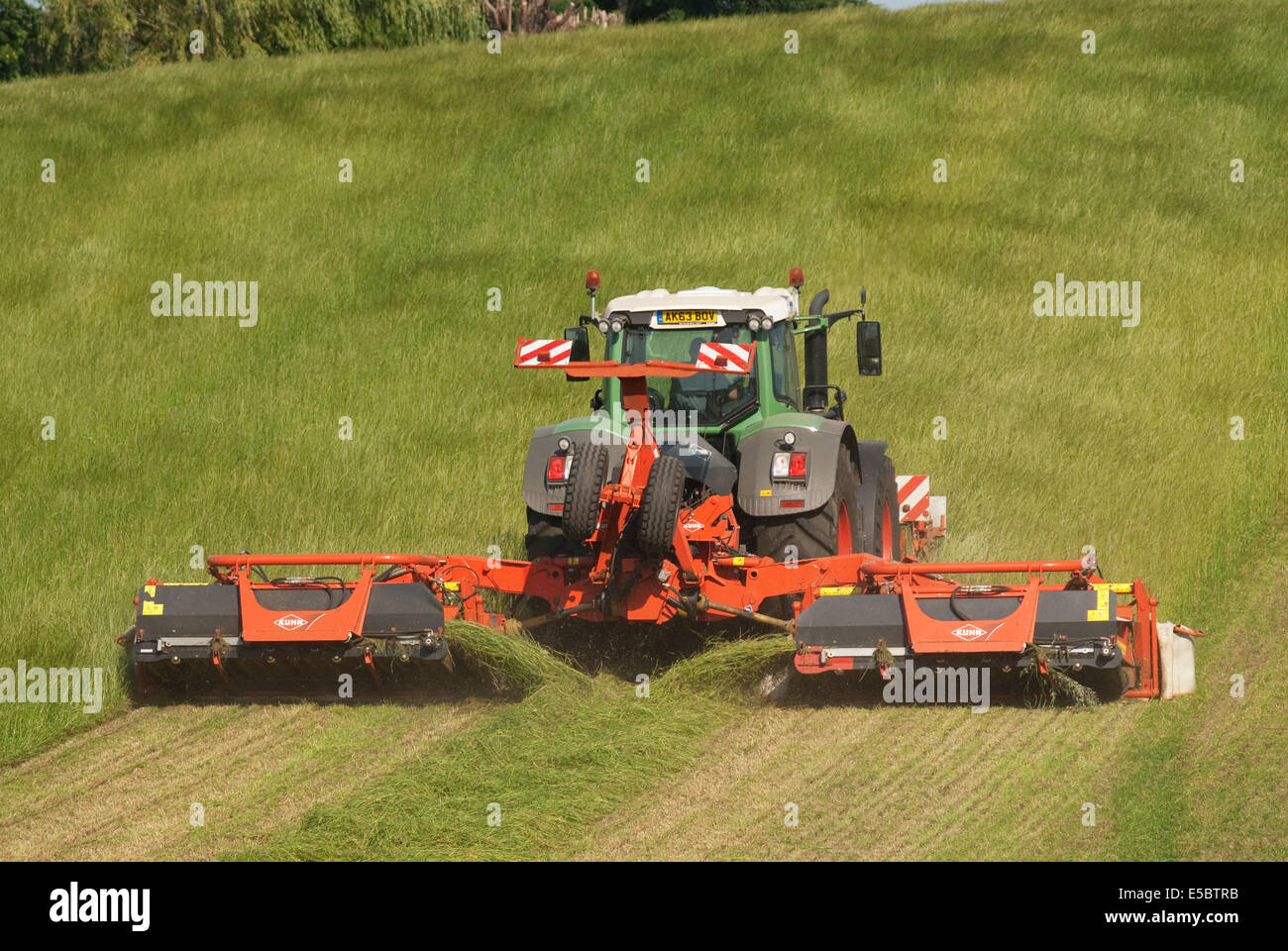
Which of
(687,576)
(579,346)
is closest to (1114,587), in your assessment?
(687,576)

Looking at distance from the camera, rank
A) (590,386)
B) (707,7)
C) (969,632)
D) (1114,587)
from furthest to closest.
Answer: (707,7) < (590,386) < (1114,587) < (969,632)

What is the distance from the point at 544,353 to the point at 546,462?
3.23ft

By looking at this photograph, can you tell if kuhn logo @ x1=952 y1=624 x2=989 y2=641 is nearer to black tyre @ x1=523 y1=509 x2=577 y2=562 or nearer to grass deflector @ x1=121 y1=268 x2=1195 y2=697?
grass deflector @ x1=121 y1=268 x2=1195 y2=697

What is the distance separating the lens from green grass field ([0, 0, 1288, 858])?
713cm

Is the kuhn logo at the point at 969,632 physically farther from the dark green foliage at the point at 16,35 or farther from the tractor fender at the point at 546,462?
the dark green foliage at the point at 16,35

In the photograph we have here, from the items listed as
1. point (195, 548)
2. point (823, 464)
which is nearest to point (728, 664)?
point (823, 464)

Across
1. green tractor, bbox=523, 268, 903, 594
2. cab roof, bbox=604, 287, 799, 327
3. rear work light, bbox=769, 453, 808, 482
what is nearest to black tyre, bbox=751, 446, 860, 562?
green tractor, bbox=523, 268, 903, 594

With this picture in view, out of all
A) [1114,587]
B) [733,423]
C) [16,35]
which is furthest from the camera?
[16,35]

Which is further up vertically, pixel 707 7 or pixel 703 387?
pixel 707 7

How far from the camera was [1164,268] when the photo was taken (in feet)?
65.4

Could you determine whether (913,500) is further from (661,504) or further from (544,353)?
(661,504)

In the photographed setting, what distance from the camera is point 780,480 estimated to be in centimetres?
879

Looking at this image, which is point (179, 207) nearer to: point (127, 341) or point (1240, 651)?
point (127, 341)

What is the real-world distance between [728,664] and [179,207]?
15.9m
